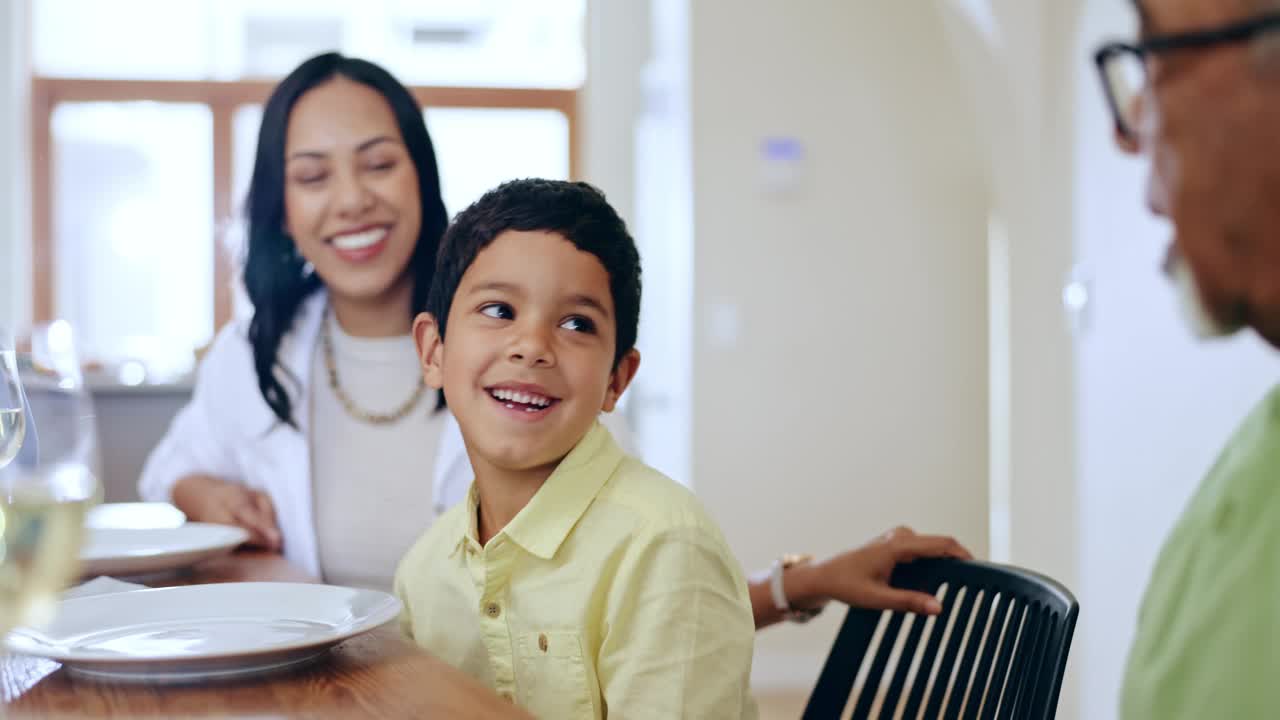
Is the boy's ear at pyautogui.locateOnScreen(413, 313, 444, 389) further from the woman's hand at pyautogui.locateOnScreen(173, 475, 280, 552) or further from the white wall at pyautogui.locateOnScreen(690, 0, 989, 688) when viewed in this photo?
the white wall at pyautogui.locateOnScreen(690, 0, 989, 688)

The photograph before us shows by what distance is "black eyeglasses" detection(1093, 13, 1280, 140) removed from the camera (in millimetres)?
407

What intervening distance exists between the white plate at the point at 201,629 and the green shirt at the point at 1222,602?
20.7 inches

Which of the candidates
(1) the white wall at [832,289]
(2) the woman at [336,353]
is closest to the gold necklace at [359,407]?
(2) the woman at [336,353]

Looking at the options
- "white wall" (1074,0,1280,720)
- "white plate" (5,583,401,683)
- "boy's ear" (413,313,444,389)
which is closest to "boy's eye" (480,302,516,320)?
"boy's ear" (413,313,444,389)

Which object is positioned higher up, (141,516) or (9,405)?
(9,405)

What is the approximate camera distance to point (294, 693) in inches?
28.9

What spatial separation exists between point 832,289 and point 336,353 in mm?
2550

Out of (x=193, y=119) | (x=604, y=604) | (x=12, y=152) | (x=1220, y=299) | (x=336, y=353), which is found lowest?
(x=604, y=604)

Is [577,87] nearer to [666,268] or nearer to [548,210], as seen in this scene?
[666,268]

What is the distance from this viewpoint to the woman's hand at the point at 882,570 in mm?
1104

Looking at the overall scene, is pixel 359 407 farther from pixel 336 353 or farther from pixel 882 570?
pixel 882 570

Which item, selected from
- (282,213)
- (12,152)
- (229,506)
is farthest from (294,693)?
(12,152)

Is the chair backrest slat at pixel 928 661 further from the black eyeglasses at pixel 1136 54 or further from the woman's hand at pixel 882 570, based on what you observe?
the black eyeglasses at pixel 1136 54

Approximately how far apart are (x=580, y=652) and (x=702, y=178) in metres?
3.14
